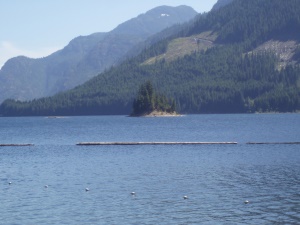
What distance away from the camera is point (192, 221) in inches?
2016

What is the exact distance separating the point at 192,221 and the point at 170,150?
65.2 metres

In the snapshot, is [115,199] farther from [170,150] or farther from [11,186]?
[170,150]

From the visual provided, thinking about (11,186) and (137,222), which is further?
(11,186)

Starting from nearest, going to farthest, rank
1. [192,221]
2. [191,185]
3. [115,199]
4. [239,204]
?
1. [192,221]
2. [239,204]
3. [115,199]
4. [191,185]

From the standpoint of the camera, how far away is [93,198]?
61938mm

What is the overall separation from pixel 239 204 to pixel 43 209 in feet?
63.4

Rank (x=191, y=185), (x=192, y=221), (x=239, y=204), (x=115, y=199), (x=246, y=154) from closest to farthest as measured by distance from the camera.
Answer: (x=192, y=221) → (x=239, y=204) → (x=115, y=199) → (x=191, y=185) → (x=246, y=154)

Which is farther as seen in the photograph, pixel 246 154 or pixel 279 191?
pixel 246 154

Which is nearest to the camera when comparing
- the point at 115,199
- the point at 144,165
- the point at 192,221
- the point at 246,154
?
the point at 192,221

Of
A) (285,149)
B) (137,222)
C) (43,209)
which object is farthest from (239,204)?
(285,149)

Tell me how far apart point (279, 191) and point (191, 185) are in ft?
34.5

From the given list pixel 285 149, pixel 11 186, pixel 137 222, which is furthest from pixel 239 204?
pixel 285 149

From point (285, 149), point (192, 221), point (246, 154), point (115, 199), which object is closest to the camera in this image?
point (192, 221)

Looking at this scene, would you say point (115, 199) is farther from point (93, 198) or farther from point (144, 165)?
point (144, 165)
